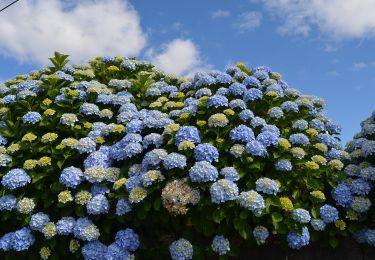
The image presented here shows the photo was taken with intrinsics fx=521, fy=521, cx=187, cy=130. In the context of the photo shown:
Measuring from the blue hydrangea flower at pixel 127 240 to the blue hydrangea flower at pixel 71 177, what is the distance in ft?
2.43

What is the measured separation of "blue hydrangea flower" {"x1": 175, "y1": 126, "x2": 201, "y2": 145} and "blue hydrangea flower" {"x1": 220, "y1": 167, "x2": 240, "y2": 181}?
0.45 meters

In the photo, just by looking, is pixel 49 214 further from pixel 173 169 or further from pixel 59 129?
pixel 173 169

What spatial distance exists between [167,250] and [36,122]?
2.32m

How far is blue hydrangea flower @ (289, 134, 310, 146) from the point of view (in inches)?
226

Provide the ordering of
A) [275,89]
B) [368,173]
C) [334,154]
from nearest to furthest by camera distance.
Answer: [368,173] → [334,154] → [275,89]

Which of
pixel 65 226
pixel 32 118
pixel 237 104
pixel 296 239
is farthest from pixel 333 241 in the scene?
pixel 32 118

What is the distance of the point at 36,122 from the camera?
6.25m

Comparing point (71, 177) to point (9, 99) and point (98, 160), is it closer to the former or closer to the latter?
point (98, 160)

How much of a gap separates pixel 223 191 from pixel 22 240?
2306 millimetres

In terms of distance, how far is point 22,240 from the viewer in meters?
5.55

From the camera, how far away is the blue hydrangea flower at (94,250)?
5.23 m

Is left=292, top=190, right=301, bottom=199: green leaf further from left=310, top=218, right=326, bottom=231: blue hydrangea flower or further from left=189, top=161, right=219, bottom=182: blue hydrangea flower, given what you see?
left=189, top=161, right=219, bottom=182: blue hydrangea flower

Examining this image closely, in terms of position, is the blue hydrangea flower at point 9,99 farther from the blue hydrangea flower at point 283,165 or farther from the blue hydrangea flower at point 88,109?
the blue hydrangea flower at point 283,165

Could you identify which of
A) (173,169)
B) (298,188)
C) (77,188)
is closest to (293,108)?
(298,188)
